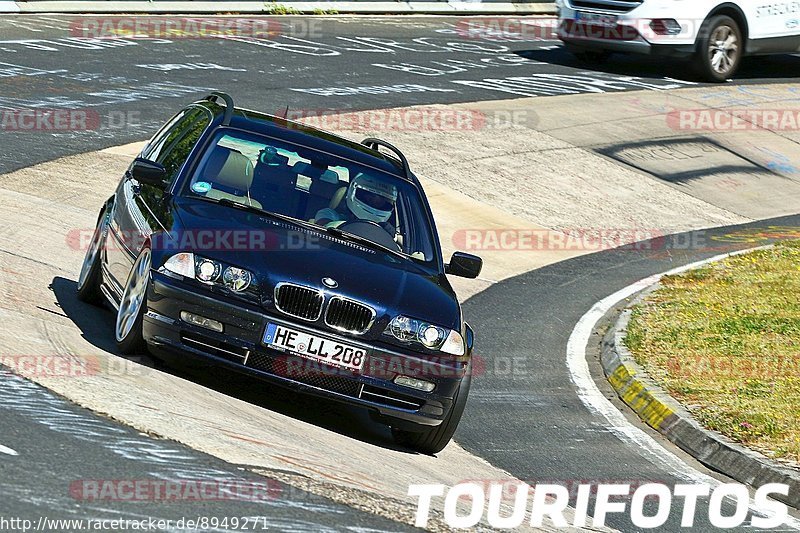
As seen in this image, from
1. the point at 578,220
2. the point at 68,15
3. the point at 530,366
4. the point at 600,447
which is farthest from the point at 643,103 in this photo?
the point at 600,447

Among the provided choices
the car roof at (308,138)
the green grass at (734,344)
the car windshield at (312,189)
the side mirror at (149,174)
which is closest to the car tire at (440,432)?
the car windshield at (312,189)

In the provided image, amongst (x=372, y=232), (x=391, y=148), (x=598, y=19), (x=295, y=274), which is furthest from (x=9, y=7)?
(x=295, y=274)

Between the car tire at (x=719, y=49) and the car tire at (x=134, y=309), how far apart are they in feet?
55.1

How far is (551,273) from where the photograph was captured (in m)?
14.5

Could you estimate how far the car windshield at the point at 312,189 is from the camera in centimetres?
854

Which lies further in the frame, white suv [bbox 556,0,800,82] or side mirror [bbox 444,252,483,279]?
white suv [bbox 556,0,800,82]

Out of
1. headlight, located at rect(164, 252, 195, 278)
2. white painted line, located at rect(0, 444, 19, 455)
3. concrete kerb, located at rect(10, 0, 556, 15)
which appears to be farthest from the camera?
concrete kerb, located at rect(10, 0, 556, 15)

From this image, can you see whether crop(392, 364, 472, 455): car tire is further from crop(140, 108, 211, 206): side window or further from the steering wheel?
crop(140, 108, 211, 206): side window

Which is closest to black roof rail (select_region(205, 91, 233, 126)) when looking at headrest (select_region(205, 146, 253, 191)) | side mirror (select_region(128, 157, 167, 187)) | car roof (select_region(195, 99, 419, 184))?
car roof (select_region(195, 99, 419, 184))

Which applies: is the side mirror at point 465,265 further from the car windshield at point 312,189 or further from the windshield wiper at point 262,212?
the windshield wiper at point 262,212

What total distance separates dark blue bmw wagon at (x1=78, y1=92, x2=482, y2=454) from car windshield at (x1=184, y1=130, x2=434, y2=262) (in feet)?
0.03

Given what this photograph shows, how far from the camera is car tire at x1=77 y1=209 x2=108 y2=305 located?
30.5ft

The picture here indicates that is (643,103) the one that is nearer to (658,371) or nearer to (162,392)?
(658,371)

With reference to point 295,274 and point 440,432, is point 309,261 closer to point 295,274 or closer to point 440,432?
point 295,274
